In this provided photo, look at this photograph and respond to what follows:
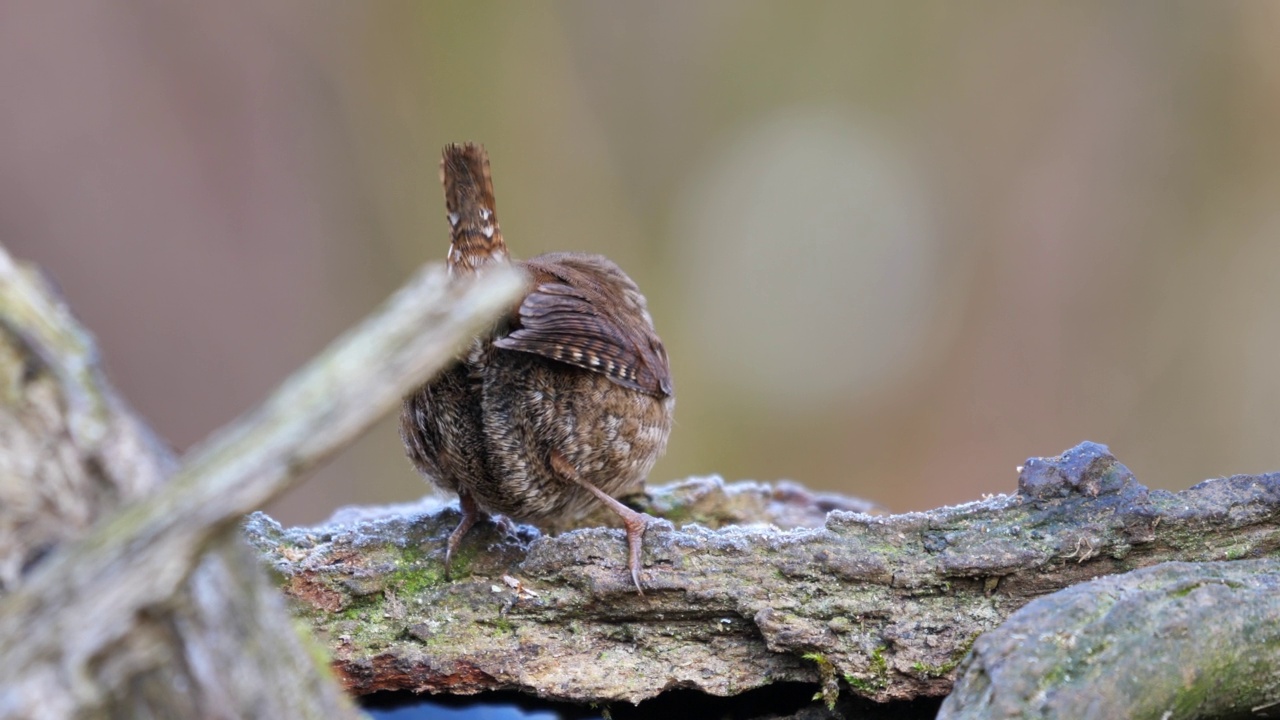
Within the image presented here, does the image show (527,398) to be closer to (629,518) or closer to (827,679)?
(629,518)

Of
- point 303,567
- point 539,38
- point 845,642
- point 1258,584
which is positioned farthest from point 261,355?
point 1258,584

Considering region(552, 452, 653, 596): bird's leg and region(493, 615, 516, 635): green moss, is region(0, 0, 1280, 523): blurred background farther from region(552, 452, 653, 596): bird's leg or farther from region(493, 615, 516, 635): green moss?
region(493, 615, 516, 635): green moss

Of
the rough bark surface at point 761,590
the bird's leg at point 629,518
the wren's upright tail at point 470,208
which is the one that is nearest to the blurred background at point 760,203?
the wren's upright tail at point 470,208

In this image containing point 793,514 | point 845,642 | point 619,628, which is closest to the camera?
point 845,642


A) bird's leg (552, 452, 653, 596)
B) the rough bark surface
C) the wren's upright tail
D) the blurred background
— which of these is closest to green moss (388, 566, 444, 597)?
the rough bark surface

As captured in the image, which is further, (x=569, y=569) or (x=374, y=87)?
(x=374, y=87)

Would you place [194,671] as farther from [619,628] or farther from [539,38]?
[539,38]
